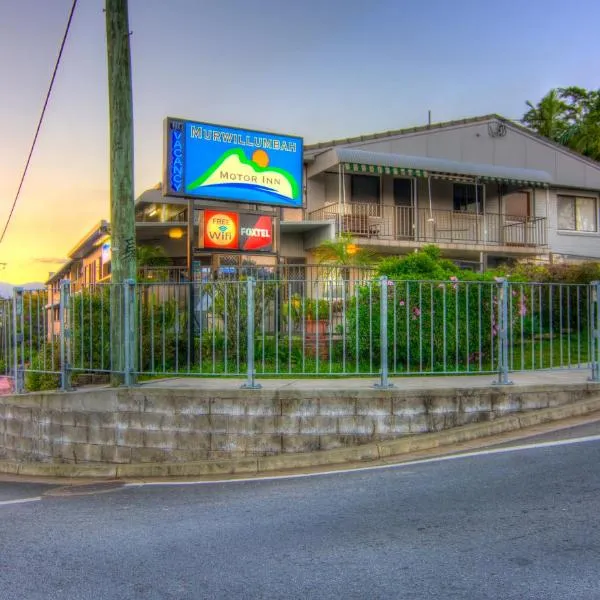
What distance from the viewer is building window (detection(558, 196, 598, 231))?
28.0m

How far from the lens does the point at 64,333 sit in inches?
364

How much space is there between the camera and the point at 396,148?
2452 centimetres

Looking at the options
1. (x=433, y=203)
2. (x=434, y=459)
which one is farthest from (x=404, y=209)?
(x=434, y=459)

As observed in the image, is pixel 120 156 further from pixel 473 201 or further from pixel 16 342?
pixel 473 201

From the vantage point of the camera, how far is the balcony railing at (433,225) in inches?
907

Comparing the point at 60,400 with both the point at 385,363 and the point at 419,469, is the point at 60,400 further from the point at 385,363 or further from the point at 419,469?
the point at 419,469

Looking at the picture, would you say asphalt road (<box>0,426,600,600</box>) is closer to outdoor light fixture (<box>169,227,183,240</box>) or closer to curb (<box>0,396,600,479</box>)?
curb (<box>0,396,600,479</box>)

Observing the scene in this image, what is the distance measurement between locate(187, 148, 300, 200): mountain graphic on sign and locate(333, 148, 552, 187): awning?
7711 millimetres

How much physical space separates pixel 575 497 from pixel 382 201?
20088 mm

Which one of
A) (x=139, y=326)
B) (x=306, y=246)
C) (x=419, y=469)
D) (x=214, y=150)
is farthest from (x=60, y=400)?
(x=306, y=246)

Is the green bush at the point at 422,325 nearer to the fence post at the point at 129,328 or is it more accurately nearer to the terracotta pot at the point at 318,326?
the terracotta pot at the point at 318,326

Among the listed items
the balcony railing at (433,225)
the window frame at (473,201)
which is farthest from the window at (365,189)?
the window frame at (473,201)

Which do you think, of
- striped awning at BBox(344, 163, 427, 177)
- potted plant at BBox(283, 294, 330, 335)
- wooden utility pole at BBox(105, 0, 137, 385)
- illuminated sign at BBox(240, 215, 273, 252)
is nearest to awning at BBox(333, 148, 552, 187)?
striped awning at BBox(344, 163, 427, 177)

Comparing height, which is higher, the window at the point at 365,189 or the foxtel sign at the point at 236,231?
the window at the point at 365,189
